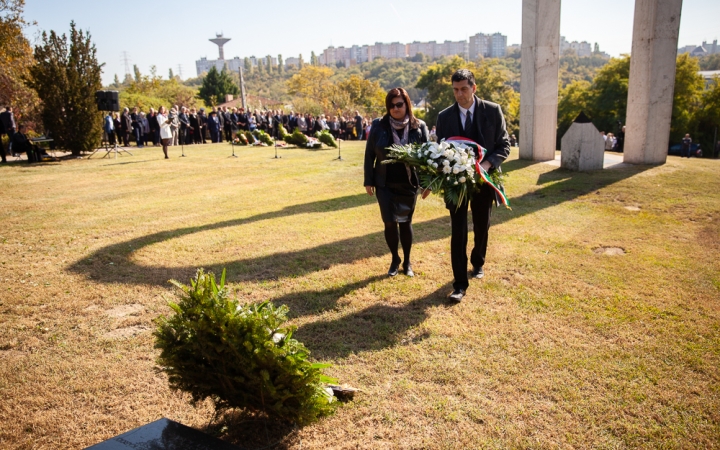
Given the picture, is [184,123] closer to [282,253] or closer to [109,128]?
[109,128]

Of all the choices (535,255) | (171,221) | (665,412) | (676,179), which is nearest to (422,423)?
(665,412)

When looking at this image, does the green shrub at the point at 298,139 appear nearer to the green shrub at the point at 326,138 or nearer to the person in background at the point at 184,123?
the green shrub at the point at 326,138

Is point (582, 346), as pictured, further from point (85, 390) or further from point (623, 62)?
point (623, 62)

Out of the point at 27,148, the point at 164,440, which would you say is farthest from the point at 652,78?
the point at 27,148

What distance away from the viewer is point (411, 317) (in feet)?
16.2

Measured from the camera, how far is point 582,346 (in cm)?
425

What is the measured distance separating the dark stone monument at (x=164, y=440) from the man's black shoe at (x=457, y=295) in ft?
10.8

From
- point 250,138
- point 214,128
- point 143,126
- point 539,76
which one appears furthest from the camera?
point 214,128

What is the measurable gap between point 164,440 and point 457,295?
3.53m

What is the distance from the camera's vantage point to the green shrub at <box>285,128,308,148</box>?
25.6m

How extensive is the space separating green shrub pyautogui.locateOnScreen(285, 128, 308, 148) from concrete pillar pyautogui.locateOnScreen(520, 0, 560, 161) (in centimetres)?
1287

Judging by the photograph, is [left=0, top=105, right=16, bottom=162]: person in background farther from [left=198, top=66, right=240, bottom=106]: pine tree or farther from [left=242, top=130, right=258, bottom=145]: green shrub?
[left=198, top=66, right=240, bottom=106]: pine tree

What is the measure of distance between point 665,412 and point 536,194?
8128mm

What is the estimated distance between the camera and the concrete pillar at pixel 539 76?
14.7m
